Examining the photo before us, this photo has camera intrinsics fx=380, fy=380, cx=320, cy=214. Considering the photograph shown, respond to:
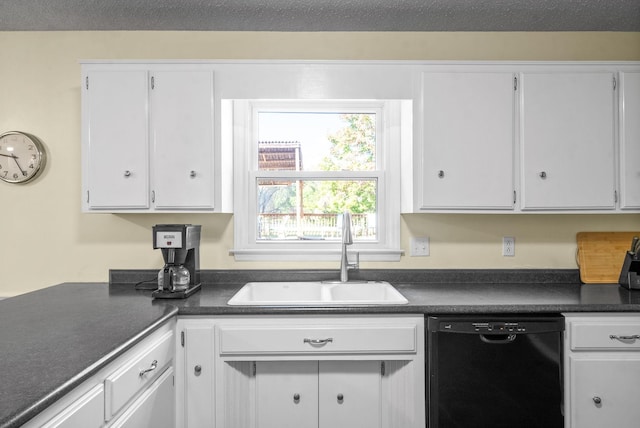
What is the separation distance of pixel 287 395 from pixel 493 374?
0.93 m

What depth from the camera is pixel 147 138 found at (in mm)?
2010

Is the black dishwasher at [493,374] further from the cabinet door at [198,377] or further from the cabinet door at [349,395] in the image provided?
the cabinet door at [198,377]

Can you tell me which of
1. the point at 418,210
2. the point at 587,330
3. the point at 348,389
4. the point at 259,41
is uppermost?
the point at 259,41

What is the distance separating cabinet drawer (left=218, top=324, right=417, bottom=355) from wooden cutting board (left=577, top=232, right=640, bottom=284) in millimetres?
1309

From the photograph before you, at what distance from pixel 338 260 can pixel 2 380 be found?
1.64 metres

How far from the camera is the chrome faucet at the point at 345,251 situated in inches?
84.7

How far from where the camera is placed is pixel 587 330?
1.71 meters

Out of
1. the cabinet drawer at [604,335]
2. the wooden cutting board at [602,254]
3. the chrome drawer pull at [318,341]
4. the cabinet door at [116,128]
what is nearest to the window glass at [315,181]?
the cabinet door at [116,128]

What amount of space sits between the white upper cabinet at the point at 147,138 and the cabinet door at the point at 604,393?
76.9 inches

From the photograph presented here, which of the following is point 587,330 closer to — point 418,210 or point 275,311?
point 418,210

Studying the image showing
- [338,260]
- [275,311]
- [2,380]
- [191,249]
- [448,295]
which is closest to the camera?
[2,380]

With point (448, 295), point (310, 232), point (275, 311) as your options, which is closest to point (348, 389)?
point (275, 311)

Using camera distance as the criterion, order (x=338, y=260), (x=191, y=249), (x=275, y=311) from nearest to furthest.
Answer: (x=275, y=311) → (x=191, y=249) → (x=338, y=260)

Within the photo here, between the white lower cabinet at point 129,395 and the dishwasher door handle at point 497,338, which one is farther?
the dishwasher door handle at point 497,338
